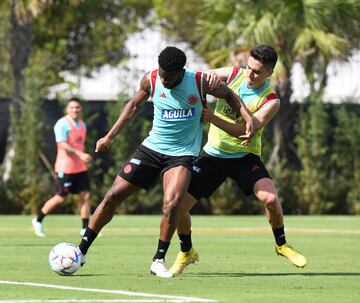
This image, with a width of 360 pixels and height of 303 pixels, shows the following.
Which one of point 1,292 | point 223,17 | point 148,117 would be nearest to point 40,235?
point 1,292

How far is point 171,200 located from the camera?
11570 millimetres

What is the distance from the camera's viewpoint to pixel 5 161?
30.1m

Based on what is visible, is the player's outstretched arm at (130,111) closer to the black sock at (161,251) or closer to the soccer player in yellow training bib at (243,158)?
the soccer player in yellow training bib at (243,158)

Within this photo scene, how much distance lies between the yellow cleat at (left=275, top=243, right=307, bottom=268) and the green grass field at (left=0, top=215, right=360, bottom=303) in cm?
12

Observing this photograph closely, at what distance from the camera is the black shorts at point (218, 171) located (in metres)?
12.5

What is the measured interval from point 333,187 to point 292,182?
108cm

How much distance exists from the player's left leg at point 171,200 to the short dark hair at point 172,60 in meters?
1.06

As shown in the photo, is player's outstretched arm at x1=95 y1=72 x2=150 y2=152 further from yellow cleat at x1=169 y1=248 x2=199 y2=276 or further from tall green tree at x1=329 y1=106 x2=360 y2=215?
tall green tree at x1=329 y1=106 x2=360 y2=215

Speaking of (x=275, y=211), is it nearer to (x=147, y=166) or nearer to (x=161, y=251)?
(x=161, y=251)

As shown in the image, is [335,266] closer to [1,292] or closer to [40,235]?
[1,292]

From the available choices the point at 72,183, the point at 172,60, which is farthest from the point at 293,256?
the point at 72,183

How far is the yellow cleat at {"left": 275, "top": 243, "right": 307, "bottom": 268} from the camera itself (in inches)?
481

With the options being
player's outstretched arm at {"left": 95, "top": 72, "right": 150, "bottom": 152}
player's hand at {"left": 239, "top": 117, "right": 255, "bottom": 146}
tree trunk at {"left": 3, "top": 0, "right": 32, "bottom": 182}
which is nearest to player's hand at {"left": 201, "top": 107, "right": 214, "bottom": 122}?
player's hand at {"left": 239, "top": 117, "right": 255, "bottom": 146}

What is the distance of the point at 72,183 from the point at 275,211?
27.0 ft
